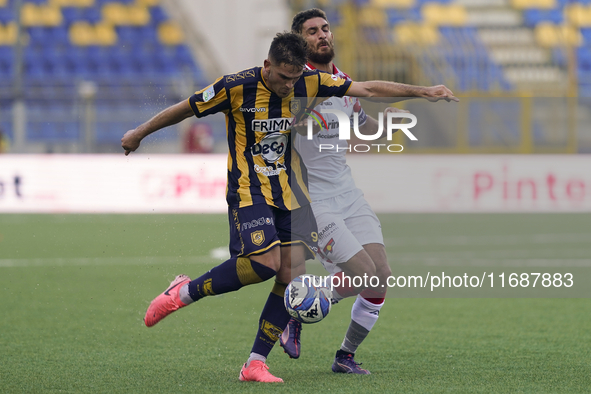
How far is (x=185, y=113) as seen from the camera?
404 cm

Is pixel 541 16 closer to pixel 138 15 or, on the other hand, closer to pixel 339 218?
pixel 138 15

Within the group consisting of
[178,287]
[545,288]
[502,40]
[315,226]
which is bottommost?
[545,288]

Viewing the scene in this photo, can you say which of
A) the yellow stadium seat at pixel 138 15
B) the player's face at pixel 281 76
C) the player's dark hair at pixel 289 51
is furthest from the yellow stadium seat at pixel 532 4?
the player's dark hair at pixel 289 51

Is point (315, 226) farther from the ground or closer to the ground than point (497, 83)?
closer to the ground

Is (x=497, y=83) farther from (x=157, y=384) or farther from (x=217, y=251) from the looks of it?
(x=157, y=384)

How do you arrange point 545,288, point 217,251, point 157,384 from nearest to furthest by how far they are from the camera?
point 157,384, point 545,288, point 217,251

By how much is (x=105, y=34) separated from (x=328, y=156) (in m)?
18.6

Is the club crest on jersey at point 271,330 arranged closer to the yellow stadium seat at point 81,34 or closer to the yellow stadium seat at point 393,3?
the yellow stadium seat at point 393,3

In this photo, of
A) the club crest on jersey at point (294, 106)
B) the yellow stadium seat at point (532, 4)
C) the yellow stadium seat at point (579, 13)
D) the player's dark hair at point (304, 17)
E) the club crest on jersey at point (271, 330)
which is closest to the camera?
the club crest on jersey at point (294, 106)

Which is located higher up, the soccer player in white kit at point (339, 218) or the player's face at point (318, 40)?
the player's face at point (318, 40)


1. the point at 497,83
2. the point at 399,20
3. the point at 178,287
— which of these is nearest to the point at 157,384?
the point at 178,287

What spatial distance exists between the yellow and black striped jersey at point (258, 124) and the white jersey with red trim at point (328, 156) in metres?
0.37

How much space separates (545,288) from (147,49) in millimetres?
15406

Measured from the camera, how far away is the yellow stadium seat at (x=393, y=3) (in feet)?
68.0
